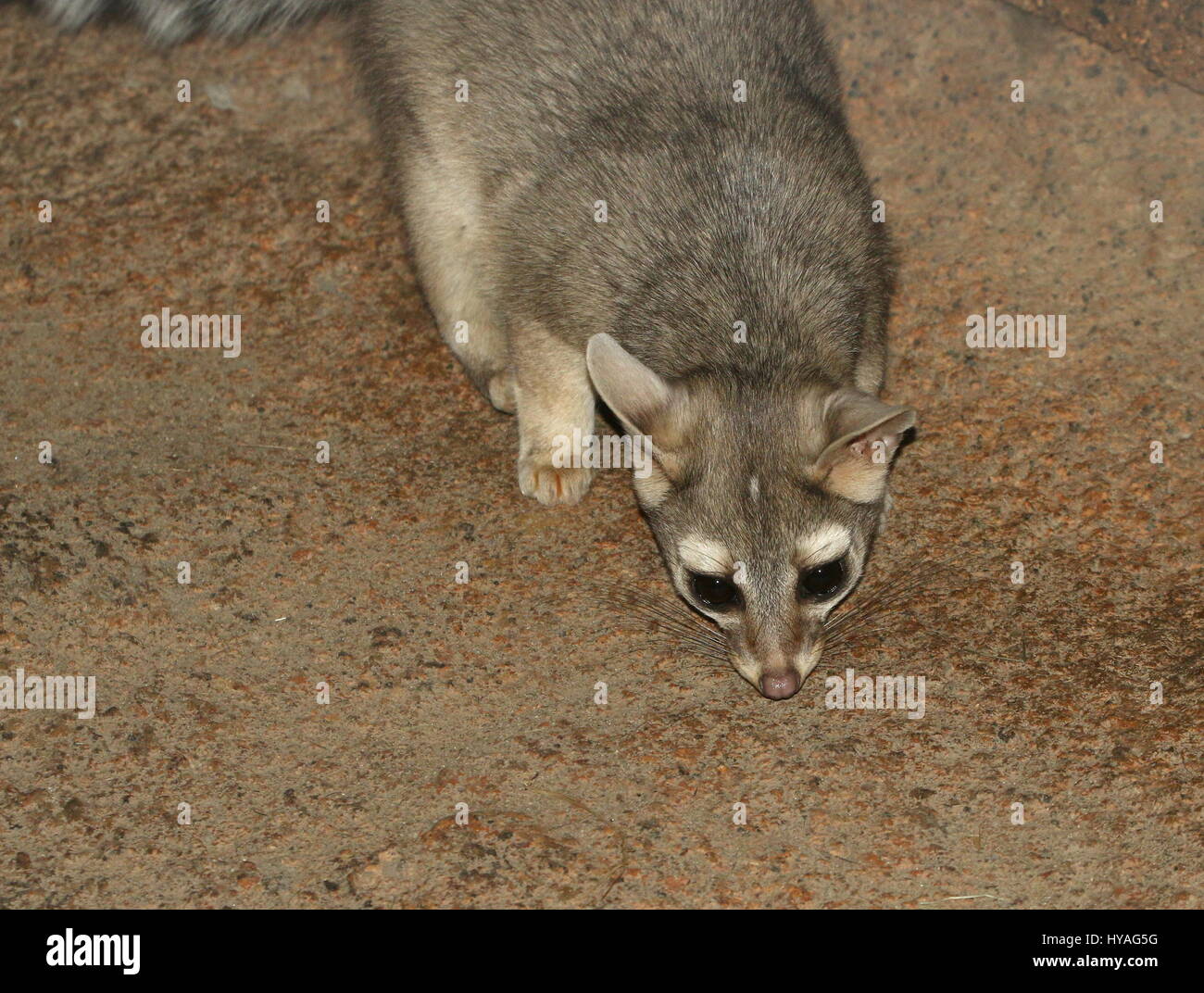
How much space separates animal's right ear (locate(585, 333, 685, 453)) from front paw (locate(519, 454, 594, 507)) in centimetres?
84

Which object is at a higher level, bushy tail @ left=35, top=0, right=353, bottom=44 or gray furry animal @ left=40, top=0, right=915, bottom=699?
bushy tail @ left=35, top=0, right=353, bottom=44

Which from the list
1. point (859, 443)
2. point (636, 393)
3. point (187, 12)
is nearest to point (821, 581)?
point (859, 443)

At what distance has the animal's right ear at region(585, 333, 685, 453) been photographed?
15.9 ft

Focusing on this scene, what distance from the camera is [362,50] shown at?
6.55 m

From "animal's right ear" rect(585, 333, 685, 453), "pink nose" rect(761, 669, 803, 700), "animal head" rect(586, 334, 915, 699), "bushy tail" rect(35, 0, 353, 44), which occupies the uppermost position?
Answer: "bushy tail" rect(35, 0, 353, 44)

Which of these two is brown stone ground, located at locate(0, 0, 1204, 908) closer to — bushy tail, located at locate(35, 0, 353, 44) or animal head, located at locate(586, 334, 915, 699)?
animal head, located at locate(586, 334, 915, 699)

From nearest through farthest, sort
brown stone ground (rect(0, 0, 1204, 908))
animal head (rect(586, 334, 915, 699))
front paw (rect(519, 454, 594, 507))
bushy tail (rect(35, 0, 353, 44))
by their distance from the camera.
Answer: brown stone ground (rect(0, 0, 1204, 908)) → animal head (rect(586, 334, 915, 699)) → front paw (rect(519, 454, 594, 507)) → bushy tail (rect(35, 0, 353, 44))

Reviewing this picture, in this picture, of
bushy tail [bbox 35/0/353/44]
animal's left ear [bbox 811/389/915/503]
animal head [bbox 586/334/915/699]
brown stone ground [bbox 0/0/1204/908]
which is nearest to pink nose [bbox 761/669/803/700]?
animal head [bbox 586/334/915/699]

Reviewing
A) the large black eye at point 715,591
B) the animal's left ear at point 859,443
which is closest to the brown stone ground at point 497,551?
the large black eye at point 715,591

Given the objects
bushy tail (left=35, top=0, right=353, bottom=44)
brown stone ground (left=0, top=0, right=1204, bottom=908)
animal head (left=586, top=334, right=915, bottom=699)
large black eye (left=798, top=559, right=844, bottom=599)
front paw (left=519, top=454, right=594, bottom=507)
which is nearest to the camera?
brown stone ground (left=0, top=0, right=1204, bottom=908)
